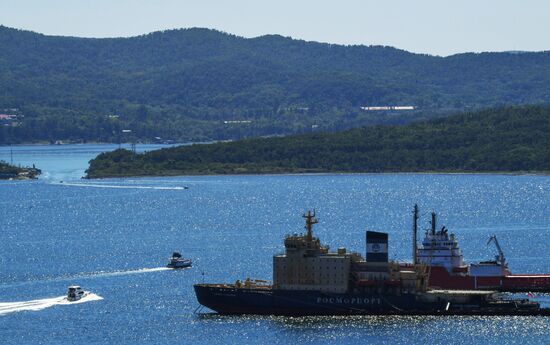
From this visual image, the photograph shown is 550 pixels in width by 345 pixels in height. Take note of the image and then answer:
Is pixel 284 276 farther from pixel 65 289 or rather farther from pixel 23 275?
pixel 23 275

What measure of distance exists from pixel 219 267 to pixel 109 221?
6124 centimetres

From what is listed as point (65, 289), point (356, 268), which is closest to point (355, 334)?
point (356, 268)

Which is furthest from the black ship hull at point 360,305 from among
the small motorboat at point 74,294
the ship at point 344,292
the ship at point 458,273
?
the small motorboat at point 74,294

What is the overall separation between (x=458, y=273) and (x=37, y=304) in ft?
97.4

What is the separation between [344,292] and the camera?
94.5 meters

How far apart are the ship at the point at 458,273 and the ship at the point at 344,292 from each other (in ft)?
30.3

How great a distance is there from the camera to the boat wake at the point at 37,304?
10062cm

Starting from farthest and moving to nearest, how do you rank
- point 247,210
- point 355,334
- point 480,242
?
point 247,210
point 480,242
point 355,334

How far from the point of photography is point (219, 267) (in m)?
124

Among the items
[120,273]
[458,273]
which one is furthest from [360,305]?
[120,273]

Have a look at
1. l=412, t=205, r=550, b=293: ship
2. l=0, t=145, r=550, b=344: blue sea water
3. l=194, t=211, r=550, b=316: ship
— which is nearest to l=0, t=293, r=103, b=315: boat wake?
l=0, t=145, r=550, b=344: blue sea water

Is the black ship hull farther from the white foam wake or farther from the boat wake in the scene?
the white foam wake

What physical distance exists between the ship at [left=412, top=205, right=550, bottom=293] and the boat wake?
2376 centimetres

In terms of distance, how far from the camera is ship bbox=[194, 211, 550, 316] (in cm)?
9431
